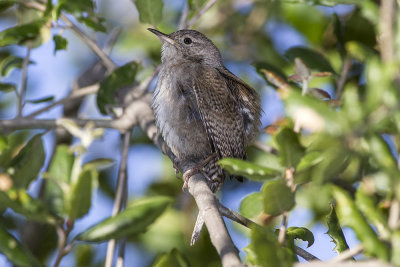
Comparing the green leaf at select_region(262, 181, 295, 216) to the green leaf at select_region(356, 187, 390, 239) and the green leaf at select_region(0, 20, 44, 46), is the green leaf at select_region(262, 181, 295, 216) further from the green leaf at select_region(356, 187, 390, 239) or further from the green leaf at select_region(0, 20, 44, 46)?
the green leaf at select_region(0, 20, 44, 46)

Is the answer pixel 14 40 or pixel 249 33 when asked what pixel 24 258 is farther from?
pixel 249 33

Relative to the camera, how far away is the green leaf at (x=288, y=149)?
1.88 metres

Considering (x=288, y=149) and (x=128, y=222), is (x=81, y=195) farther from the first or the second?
(x=288, y=149)

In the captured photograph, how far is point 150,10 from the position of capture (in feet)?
13.1

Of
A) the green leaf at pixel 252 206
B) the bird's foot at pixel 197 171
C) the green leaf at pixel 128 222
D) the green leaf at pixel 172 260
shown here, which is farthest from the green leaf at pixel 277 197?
the bird's foot at pixel 197 171

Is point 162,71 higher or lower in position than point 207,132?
higher

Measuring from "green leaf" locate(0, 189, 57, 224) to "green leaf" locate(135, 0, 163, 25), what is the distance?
6.65 feet

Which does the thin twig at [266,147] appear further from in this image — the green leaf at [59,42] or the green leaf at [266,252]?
the green leaf at [266,252]

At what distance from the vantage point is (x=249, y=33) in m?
5.18

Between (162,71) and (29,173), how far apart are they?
6.78ft

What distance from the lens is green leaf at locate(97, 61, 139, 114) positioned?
3918 millimetres

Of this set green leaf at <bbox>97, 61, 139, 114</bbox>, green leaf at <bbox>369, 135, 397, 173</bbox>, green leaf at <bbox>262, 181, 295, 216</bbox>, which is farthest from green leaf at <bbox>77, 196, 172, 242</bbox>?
green leaf at <bbox>97, 61, 139, 114</bbox>

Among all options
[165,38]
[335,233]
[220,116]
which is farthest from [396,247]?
[165,38]

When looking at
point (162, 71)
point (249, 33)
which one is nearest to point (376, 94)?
point (162, 71)
